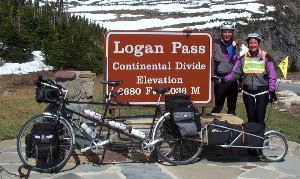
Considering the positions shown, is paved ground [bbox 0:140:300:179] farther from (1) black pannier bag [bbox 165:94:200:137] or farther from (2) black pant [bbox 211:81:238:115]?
(2) black pant [bbox 211:81:238:115]

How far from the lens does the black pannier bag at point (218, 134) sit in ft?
20.1

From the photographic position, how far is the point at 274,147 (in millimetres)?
6465

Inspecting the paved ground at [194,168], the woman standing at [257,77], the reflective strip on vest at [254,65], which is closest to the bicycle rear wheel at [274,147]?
the paved ground at [194,168]

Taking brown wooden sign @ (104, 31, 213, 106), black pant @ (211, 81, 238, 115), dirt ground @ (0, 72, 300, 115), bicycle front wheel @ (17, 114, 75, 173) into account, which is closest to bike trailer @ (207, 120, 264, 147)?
brown wooden sign @ (104, 31, 213, 106)

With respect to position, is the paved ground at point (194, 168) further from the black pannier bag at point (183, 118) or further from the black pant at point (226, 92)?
the black pant at point (226, 92)

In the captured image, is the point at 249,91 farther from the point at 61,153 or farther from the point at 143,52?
the point at 61,153

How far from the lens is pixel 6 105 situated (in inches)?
523

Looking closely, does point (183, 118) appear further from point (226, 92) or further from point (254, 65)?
point (226, 92)

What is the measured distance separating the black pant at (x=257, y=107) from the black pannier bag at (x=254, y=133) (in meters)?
0.45

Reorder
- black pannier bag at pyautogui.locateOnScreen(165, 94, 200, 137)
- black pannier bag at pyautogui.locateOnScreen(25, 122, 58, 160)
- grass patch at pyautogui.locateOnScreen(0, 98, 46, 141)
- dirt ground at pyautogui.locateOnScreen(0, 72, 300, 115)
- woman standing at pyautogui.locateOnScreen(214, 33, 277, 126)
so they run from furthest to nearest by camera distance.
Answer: dirt ground at pyautogui.locateOnScreen(0, 72, 300, 115), grass patch at pyautogui.locateOnScreen(0, 98, 46, 141), woman standing at pyautogui.locateOnScreen(214, 33, 277, 126), black pannier bag at pyautogui.locateOnScreen(165, 94, 200, 137), black pannier bag at pyautogui.locateOnScreen(25, 122, 58, 160)

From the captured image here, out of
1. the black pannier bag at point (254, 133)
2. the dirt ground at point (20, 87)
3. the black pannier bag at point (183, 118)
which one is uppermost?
the black pannier bag at point (183, 118)

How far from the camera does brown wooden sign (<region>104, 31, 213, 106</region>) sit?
22.0 feet

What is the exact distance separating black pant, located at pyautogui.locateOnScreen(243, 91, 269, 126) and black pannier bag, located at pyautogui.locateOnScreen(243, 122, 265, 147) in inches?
17.6

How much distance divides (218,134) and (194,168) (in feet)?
1.76
